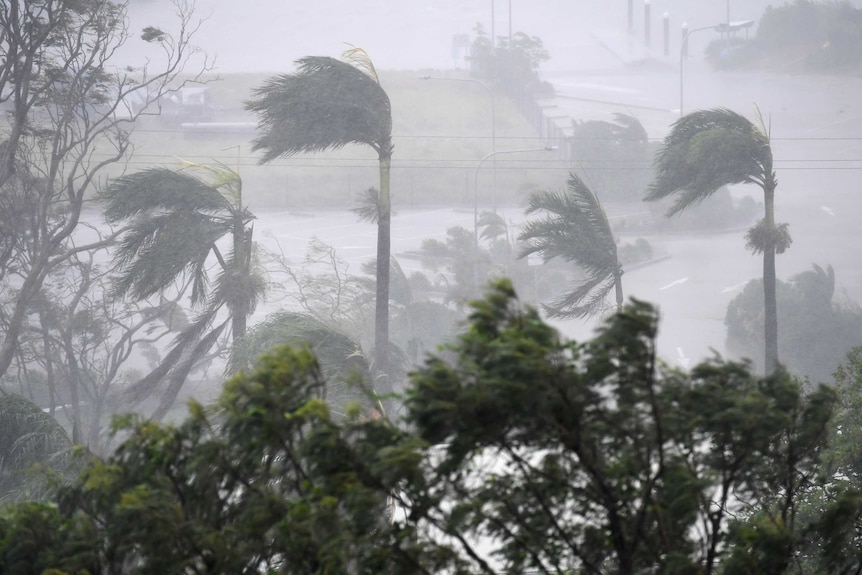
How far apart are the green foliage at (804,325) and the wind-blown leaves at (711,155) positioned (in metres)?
6.26

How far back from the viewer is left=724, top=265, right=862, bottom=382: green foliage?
67.5 feet

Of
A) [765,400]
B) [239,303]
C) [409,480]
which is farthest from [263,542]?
[239,303]

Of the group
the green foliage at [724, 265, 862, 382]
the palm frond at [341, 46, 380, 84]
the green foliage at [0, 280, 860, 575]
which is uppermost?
the palm frond at [341, 46, 380, 84]

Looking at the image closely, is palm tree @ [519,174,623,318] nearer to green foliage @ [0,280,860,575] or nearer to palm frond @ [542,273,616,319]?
palm frond @ [542,273,616,319]

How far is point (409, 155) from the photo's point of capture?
31.6 metres

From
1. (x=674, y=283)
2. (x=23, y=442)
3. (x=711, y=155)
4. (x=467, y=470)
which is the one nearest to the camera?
(x=467, y=470)

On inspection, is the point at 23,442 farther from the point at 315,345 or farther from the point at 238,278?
the point at 238,278

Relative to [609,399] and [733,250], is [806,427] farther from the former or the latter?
[733,250]

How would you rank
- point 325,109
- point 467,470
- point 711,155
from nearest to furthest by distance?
point 467,470 → point 325,109 → point 711,155

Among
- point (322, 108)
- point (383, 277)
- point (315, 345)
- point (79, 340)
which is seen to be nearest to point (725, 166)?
point (383, 277)

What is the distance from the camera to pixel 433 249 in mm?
25984

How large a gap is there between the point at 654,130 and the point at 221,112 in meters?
14.5

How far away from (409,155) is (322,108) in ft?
56.8

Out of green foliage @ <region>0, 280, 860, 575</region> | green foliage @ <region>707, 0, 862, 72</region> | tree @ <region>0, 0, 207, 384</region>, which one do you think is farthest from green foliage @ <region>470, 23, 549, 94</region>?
green foliage @ <region>0, 280, 860, 575</region>
